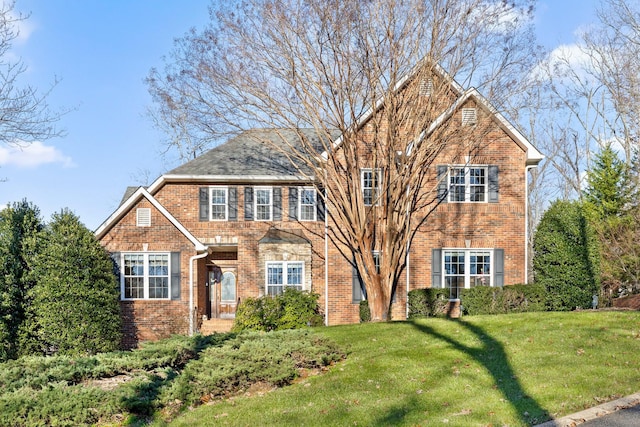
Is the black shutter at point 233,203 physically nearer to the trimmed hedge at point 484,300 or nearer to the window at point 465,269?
the trimmed hedge at point 484,300

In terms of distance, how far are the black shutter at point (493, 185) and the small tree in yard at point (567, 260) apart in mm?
1930

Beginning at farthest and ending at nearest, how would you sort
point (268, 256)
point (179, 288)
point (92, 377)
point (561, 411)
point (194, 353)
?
point (268, 256) → point (179, 288) → point (194, 353) → point (92, 377) → point (561, 411)

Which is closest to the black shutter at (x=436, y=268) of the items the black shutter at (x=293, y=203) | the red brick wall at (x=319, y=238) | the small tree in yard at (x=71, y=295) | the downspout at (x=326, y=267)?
the red brick wall at (x=319, y=238)

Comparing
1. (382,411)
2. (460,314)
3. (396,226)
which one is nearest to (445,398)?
(382,411)

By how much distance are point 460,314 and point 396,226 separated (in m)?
4.02

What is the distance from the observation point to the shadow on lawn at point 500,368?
262 inches

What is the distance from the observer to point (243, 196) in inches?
748

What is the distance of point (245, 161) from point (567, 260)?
1149 centimetres

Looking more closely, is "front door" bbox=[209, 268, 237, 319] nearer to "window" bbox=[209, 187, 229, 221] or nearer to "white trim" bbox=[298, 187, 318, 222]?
"window" bbox=[209, 187, 229, 221]

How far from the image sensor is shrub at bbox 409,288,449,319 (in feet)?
55.3

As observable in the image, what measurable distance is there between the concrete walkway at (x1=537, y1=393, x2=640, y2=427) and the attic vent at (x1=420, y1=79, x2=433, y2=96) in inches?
387

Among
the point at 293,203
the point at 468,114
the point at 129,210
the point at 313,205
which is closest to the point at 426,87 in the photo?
the point at 468,114

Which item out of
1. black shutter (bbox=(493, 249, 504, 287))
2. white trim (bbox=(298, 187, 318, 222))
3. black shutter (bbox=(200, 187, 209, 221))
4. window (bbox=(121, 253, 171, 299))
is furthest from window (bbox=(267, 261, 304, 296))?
black shutter (bbox=(493, 249, 504, 287))

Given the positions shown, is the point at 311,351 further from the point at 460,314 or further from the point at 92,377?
the point at 460,314
